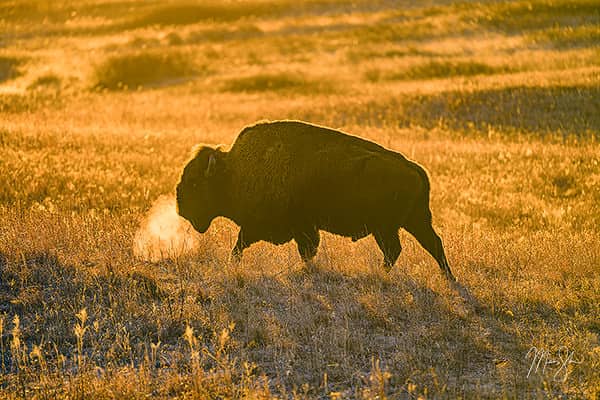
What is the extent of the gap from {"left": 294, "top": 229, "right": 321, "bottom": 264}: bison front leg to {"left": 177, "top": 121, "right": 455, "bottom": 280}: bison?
11 millimetres

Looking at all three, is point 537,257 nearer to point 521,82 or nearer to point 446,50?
point 521,82

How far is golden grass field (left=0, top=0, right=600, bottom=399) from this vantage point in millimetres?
6566

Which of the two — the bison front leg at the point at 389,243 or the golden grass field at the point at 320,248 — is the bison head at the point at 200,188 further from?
the bison front leg at the point at 389,243

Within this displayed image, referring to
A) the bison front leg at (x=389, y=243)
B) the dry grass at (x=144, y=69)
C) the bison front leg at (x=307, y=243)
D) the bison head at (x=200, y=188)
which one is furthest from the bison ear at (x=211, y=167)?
the dry grass at (x=144, y=69)

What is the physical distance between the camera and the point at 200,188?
9172 millimetres

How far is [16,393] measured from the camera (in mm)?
6055

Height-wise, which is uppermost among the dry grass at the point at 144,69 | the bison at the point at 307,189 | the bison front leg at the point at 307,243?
the bison at the point at 307,189

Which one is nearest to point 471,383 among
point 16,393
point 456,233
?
point 16,393

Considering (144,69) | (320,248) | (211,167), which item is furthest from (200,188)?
(144,69)

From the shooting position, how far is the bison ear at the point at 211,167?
29.3 ft

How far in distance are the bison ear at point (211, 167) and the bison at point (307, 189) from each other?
0.01m

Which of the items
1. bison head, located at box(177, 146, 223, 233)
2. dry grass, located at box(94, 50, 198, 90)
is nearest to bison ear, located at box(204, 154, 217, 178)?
bison head, located at box(177, 146, 223, 233)

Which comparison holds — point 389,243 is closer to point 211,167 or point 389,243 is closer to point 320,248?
point 320,248

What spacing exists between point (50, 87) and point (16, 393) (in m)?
33.1
